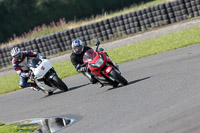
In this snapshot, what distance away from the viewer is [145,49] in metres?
18.3

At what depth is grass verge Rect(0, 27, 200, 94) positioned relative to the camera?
17.1m

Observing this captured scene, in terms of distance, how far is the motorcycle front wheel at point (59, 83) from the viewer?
1350 centimetres

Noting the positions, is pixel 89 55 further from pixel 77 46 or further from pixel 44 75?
pixel 44 75

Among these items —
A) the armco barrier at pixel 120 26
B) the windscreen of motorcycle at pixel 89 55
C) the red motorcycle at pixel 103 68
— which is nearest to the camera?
the red motorcycle at pixel 103 68

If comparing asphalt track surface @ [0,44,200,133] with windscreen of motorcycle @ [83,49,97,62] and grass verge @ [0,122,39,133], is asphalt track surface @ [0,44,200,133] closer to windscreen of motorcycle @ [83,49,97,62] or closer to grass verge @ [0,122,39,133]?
grass verge @ [0,122,39,133]

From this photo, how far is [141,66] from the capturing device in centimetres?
1438

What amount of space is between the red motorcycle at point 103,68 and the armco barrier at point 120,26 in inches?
481

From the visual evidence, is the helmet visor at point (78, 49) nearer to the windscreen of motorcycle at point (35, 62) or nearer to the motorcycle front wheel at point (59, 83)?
the motorcycle front wheel at point (59, 83)

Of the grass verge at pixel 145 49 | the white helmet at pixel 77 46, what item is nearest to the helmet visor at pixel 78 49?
the white helmet at pixel 77 46

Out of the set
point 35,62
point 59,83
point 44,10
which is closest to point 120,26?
point 35,62

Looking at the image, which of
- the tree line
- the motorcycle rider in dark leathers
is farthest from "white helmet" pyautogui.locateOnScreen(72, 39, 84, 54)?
the tree line

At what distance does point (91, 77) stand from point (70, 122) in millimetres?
3102

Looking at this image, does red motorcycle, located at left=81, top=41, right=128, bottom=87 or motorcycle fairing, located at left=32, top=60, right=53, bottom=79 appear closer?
red motorcycle, located at left=81, top=41, right=128, bottom=87

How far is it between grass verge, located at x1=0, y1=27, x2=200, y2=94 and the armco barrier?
9.77 feet
